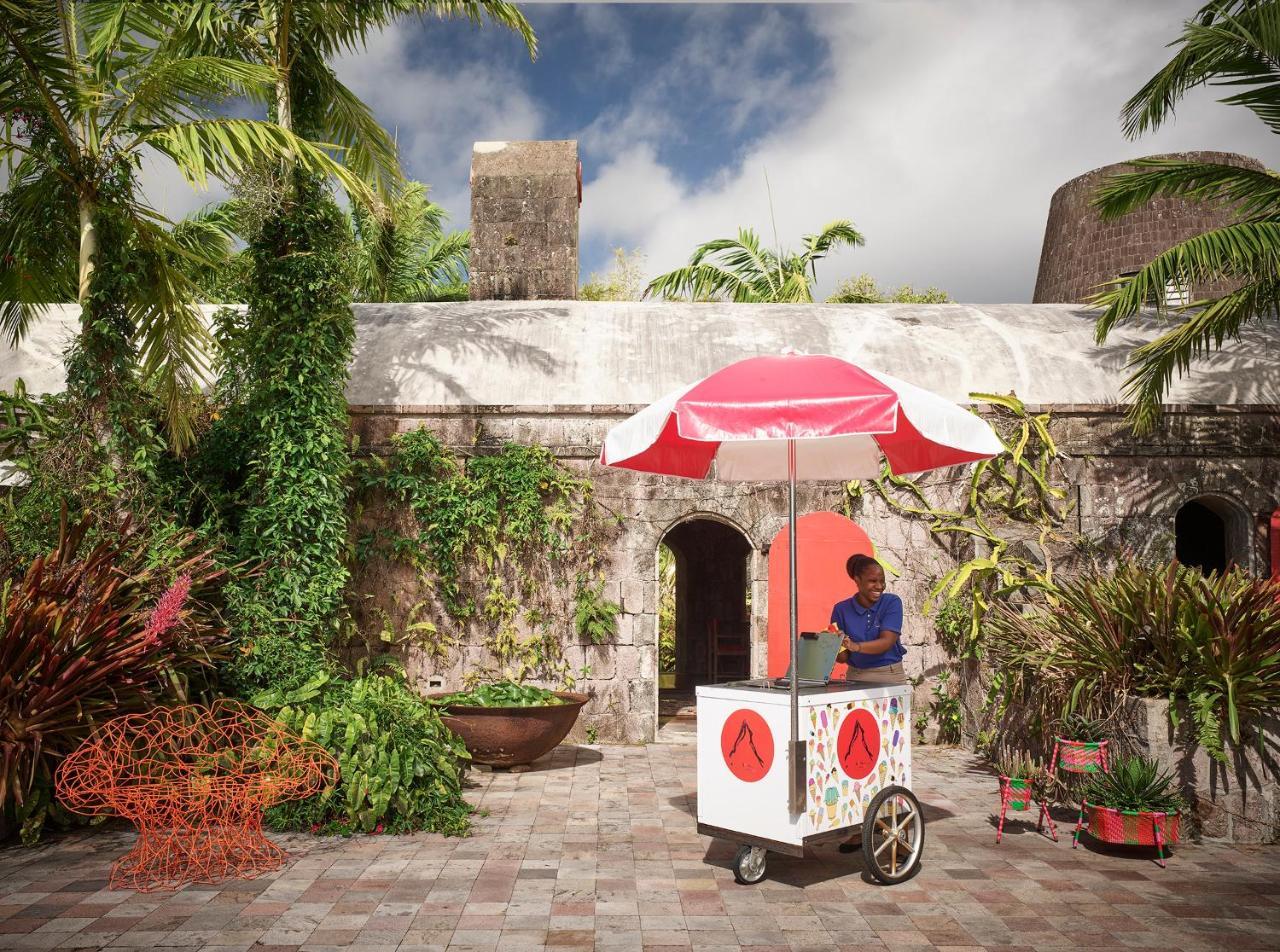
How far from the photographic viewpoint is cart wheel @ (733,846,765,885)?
546 centimetres

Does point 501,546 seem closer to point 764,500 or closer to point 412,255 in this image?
point 764,500

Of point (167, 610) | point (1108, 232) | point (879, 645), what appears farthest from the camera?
point (1108, 232)

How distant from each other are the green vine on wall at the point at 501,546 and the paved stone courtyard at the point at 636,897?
3.00 meters

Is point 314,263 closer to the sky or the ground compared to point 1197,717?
closer to the sky

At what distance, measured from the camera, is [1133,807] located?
5.96 m

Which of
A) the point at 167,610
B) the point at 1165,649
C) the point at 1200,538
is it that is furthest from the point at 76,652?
the point at 1200,538

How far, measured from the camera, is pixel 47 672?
632cm

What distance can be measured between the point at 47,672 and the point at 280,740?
156cm

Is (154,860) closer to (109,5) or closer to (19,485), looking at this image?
(19,485)

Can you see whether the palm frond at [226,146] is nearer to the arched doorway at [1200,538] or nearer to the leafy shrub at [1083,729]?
the leafy shrub at [1083,729]

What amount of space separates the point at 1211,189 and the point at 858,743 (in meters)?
6.57

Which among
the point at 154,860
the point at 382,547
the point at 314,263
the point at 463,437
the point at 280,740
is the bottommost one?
the point at 154,860

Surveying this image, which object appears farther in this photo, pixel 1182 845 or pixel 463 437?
pixel 463 437

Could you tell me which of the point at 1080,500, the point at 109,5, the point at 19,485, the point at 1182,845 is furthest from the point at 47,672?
the point at 1080,500
